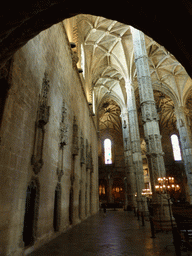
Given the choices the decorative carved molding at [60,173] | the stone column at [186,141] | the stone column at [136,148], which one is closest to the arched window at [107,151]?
the stone column at [186,141]

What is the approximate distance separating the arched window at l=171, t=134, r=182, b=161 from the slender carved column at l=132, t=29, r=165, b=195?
27059 mm

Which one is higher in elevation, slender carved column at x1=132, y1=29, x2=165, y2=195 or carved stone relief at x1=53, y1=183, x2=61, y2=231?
slender carved column at x1=132, y1=29, x2=165, y2=195

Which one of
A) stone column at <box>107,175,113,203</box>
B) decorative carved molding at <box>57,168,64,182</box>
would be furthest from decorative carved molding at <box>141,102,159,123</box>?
stone column at <box>107,175,113,203</box>

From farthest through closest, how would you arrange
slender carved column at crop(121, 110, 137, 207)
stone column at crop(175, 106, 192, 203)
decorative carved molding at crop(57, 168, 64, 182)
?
slender carved column at crop(121, 110, 137, 207) < stone column at crop(175, 106, 192, 203) < decorative carved molding at crop(57, 168, 64, 182)

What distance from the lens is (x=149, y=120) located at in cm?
1114

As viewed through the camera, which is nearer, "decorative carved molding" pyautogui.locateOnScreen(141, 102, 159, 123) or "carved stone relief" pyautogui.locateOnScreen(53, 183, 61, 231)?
"carved stone relief" pyautogui.locateOnScreen(53, 183, 61, 231)

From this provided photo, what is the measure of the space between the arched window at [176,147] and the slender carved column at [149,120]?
2706cm

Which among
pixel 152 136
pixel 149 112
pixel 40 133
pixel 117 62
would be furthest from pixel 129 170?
pixel 40 133

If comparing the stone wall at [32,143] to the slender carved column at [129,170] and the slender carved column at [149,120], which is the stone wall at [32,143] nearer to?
the slender carved column at [149,120]

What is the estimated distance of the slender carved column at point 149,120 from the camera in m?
10.2

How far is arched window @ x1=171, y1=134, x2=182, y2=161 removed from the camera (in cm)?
3491

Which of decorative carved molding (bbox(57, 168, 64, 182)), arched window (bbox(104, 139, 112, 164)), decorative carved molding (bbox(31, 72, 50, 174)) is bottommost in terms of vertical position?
decorative carved molding (bbox(57, 168, 64, 182))

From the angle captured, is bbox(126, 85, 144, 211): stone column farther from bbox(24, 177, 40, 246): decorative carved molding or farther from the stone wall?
bbox(24, 177, 40, 246): decorative carved molding

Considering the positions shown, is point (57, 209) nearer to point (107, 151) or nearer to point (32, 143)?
point (32, 143)
